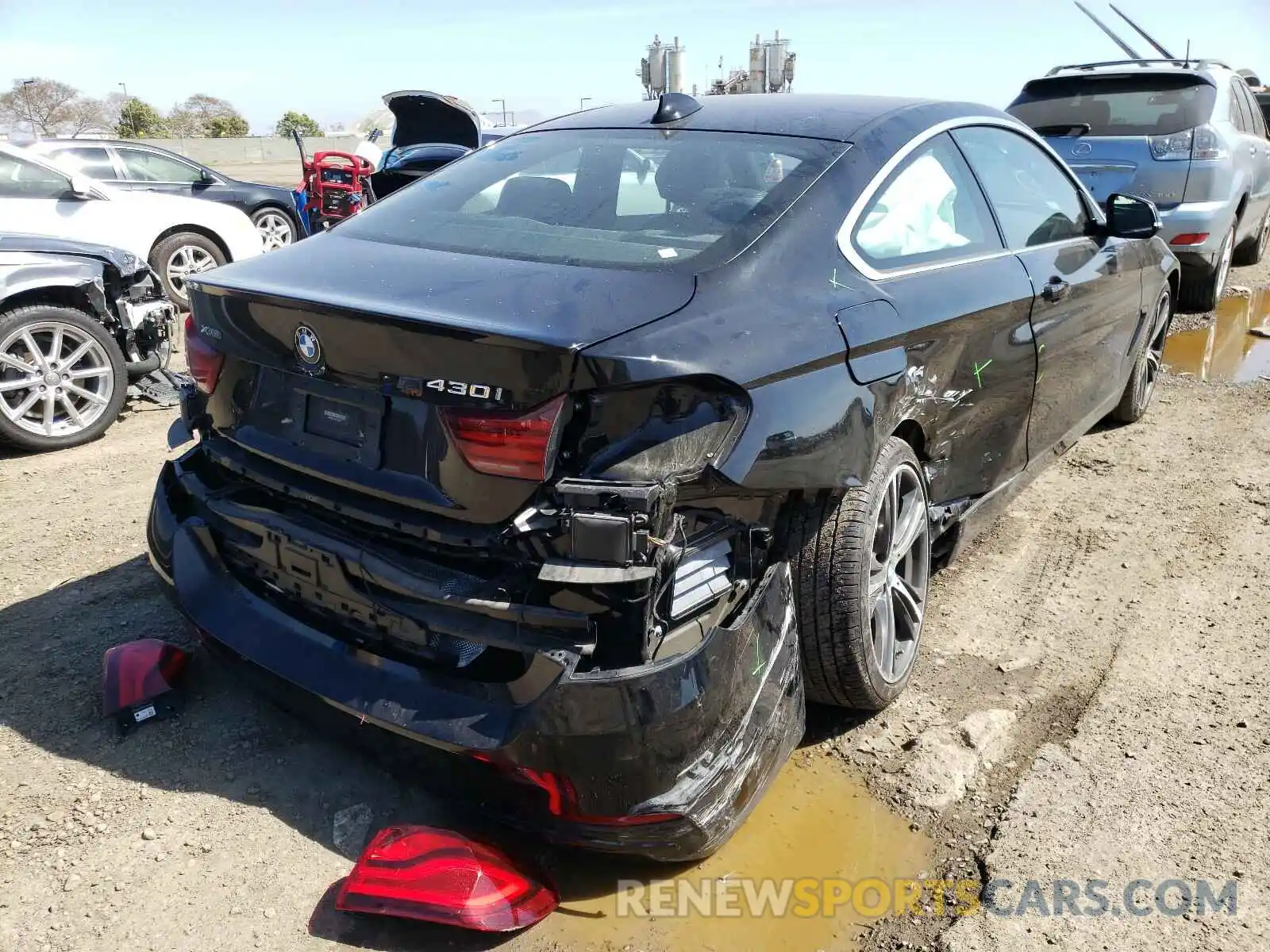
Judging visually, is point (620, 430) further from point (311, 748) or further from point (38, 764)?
point (38, 764)

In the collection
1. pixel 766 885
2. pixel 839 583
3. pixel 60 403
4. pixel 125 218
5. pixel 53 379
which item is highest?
pixel 125 218

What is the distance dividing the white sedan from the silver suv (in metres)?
6.83

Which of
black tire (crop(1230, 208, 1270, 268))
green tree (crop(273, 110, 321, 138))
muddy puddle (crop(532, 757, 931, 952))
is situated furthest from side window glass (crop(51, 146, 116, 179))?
green tree (crop(273, 110, 321, 138))

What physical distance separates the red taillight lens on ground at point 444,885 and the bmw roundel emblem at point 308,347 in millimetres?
1106

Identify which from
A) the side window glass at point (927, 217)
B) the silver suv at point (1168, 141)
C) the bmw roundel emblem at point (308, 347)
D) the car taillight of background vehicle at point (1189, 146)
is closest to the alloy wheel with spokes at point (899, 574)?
the side window glass at point (927, 217)

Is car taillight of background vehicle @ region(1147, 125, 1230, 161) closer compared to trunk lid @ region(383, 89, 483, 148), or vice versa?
car taillight of background vehicle @ region(1147, 125, 1230, 161)

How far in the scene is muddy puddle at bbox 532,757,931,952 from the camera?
2180mm

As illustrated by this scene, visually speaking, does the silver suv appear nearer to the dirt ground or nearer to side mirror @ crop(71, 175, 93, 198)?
the dirt ground

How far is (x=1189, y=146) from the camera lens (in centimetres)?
703

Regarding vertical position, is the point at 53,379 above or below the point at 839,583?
below

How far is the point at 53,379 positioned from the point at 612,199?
3.94 m

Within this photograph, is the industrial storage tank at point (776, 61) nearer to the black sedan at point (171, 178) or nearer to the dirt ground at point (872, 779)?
the black sedan at point (171, 178)

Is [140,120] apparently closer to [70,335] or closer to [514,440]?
[70,335]

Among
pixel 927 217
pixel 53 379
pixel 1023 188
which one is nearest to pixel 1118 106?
pixel 1023 188
